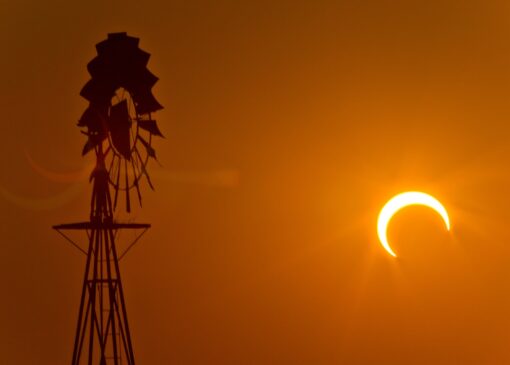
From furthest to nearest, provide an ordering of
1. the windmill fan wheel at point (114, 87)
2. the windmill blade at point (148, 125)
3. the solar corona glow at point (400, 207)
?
the solar corona glow at point (400, 207) → the windmill blade at point (148, 125) → the windmill fan wheel at point (114, 87)

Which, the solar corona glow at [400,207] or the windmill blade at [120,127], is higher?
the solar corona glow at [400,207]

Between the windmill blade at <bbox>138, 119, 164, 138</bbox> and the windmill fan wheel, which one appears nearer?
the windmill fan wheel

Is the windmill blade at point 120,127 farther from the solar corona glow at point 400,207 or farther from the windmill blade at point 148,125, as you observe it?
the solar corona glow at point 400,207

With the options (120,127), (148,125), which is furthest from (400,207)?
(120,127)

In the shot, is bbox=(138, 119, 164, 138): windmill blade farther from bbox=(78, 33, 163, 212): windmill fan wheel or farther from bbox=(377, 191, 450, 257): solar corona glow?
bbox=(377, 191, 450, 257): solar corona glow

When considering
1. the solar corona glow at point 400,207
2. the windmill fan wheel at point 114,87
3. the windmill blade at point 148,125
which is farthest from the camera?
the solar corona glow at point 400,207

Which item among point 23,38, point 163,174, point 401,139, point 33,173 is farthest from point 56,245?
point 401,139

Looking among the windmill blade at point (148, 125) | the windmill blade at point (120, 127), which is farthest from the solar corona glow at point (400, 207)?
the windmill blade at point (120, 127)

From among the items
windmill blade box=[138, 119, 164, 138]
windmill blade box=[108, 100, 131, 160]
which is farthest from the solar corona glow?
windmill blade box=[108, 100, 131, 160]
